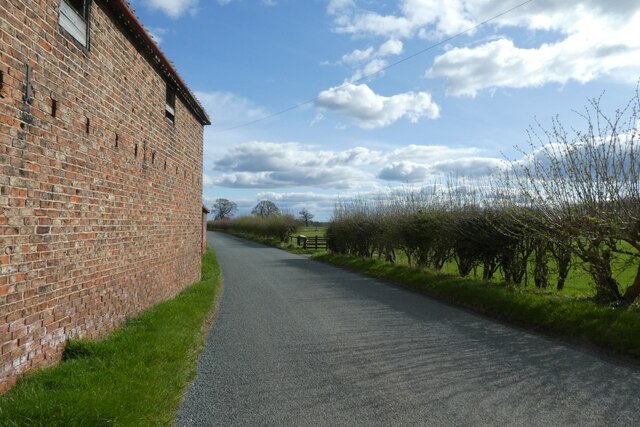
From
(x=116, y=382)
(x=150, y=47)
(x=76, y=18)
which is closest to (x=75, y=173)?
(x=76, y=18)

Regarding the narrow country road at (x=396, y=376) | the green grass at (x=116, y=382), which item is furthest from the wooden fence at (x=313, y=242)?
the green grass at (x=116, y=382)

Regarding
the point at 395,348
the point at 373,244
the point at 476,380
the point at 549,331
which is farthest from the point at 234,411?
the point at 373,244

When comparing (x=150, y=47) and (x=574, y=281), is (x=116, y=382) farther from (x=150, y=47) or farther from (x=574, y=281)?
(x=574, y=281)

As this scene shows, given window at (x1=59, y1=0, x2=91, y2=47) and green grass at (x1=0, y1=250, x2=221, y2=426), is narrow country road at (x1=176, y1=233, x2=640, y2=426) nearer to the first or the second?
green grass at (x1=0, y1=250, x2=221, y2=426)

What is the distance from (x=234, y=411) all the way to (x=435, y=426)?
1.73m

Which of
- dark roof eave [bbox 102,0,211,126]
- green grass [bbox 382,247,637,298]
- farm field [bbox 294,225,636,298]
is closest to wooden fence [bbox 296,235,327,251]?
green grass [bbox 382,247,637,298]

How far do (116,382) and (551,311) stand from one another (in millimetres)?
7237

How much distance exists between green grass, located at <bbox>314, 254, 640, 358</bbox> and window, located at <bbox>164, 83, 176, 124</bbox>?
296 inches

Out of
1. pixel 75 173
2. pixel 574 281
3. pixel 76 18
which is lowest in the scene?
pixel 574 281

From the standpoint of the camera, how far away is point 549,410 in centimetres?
452

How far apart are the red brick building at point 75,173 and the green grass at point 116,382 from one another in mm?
242

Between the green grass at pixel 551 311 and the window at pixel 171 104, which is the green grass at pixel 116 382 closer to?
the window at pixel 171 104

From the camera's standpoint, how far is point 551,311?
29.1ft

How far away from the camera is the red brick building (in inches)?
170
